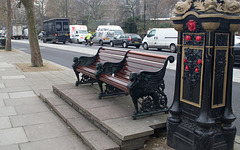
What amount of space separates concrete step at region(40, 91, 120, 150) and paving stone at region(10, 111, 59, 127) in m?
0.19

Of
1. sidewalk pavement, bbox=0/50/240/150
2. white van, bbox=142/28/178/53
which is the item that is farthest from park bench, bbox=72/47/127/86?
white van, bbox=142/28/178/53

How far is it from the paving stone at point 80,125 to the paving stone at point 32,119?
2.04 ft

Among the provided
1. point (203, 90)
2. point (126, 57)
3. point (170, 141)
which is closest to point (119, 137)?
point (170, 141)

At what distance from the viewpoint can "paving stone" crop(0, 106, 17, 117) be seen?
18.6ft

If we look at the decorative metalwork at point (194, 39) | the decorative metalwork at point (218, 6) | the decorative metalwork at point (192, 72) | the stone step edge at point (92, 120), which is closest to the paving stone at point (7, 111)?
the stone step edge at point (92, 120)

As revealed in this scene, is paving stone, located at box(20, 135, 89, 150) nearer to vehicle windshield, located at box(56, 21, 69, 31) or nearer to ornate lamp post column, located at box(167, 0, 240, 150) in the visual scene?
ornate lamp post column, located at box(167, 0, 240, 150)

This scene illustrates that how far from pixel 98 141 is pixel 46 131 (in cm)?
125

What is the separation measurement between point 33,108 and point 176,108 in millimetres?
3584

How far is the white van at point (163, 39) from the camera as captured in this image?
23.1 metres

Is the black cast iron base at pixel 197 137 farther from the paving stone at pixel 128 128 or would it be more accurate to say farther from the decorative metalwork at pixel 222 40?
the decorative metalwork at pixel 222 40

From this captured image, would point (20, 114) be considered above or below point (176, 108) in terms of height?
below

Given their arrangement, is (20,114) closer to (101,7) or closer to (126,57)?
(126,57)

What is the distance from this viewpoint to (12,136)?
178 inches

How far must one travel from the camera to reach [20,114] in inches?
224
